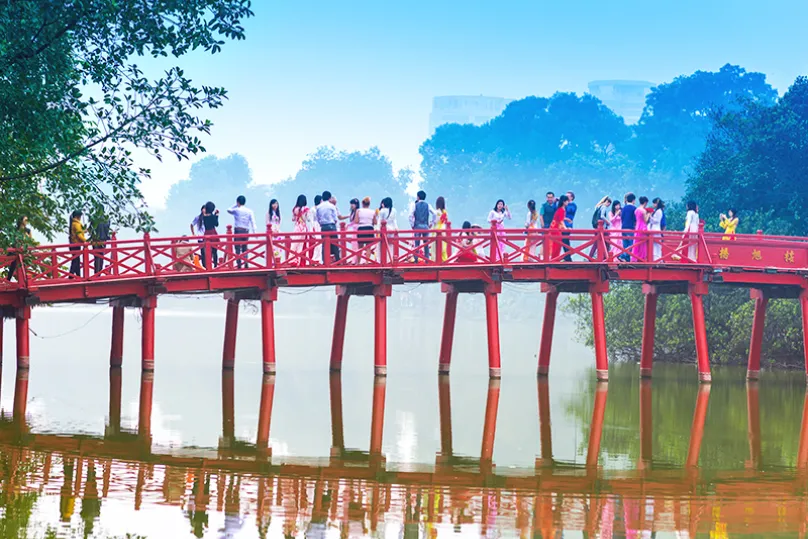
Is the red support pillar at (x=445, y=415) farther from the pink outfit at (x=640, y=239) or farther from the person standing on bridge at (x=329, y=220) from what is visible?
the pink outfit at (x=640, y=239)

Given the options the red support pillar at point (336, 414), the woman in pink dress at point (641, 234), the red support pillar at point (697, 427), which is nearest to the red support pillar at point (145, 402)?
the red support pillar at point (336, 414)

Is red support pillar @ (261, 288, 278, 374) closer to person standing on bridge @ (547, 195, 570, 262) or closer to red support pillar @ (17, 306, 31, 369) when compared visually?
red support pillar @ (17, 306, 31, 369)

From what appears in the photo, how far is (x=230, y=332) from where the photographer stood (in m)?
34.6

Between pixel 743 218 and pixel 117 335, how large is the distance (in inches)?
960

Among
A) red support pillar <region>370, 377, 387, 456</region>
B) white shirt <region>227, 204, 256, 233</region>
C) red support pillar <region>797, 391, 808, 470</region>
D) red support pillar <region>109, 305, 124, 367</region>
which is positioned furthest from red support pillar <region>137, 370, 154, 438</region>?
red support pillar <region>797, 391, 808, 470</region>

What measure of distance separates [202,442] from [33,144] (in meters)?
5.50

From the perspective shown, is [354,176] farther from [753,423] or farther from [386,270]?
[753,423]

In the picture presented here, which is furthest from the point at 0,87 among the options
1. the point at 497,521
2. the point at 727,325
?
the point at 727,325

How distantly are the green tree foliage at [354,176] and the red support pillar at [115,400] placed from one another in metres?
89.4

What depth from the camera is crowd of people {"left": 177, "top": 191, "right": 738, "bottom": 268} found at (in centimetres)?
3162

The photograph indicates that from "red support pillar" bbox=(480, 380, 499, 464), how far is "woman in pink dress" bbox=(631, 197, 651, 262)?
491 centimetres

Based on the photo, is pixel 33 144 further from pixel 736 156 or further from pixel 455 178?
pixel 455 178

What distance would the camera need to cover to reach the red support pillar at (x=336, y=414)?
2175cm

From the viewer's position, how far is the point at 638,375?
127ft
